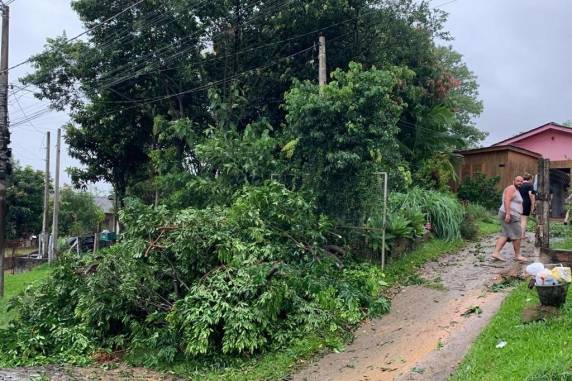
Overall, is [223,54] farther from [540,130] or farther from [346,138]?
[540,130]

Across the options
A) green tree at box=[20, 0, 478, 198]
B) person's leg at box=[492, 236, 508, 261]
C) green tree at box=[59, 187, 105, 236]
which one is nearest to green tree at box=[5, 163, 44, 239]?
green tree at box=[59, 187, 105, 236]

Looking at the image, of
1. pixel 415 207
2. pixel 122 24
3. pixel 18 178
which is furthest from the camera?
pixel 18 178

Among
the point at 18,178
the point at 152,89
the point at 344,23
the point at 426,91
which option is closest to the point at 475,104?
the point at 426,91

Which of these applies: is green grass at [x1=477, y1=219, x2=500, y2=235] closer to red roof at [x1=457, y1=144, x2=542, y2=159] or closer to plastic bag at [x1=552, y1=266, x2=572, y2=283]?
red roof at [x1=457, y1=144, x2=542, y2=159]

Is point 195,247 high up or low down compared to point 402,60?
down

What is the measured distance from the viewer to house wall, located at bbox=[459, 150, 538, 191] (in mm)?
19188

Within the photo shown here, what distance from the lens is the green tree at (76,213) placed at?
112 feet

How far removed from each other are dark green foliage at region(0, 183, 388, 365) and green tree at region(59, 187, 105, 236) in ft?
85.7

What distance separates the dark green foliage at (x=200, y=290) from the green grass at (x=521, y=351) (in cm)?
246

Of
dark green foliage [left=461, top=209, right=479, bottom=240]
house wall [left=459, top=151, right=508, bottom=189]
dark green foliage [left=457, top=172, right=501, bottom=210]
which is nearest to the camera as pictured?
dark green foliage [left=461, top=209, right=479, bottom=240]

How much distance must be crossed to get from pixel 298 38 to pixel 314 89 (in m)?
5.74

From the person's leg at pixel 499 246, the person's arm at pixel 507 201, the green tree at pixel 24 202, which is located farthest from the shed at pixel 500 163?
the green tree at pixel 24 202

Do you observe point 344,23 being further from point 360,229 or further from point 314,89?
point 360,229

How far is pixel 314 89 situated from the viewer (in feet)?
35.6
